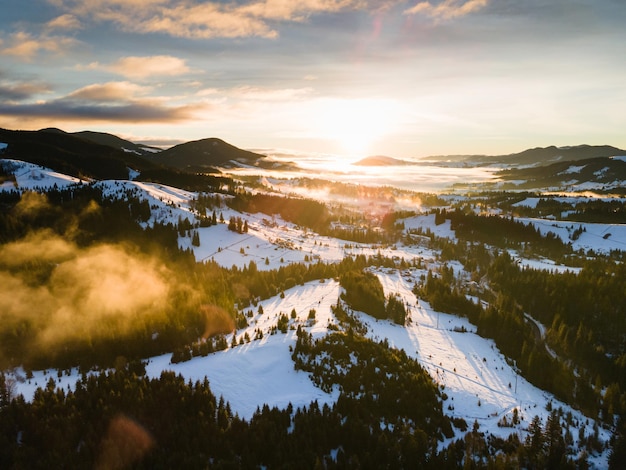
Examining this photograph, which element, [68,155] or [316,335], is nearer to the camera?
[316,335]

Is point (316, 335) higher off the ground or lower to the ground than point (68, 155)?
lower

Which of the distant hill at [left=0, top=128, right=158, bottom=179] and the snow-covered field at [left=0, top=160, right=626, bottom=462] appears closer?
the snow-covered field at [left=0, top=160, right=626, bottom=462]

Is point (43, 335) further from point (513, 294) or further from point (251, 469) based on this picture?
point (513, 294)

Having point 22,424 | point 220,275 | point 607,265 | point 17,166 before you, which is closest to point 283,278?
point 220,275

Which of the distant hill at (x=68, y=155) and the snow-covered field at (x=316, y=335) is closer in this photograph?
the snow-covered field at (x=316, y=335)

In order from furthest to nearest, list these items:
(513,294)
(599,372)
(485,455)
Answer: (513,294)
(599,372)
(485,455)

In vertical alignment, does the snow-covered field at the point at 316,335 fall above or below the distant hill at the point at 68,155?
below

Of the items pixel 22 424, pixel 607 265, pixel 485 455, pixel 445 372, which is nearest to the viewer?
pixel 22 424

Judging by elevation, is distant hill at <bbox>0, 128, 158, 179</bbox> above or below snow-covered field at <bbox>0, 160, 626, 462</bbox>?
above
